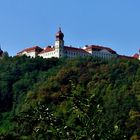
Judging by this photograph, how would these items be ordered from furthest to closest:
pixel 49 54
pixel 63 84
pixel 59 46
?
1. pixel 49 54
2. pixel 59 46
3. pixel 63 84

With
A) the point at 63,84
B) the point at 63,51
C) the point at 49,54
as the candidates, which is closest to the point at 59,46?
the point at 63,51

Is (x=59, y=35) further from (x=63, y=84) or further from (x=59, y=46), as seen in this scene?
(x=63, y=84)

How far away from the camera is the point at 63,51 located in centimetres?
15125

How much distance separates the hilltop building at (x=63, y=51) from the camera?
151250 mm

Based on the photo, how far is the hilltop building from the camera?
151250 millimetres

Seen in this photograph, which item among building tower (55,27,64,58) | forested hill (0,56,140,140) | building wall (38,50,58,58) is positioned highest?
building tower (55,27,64,58)

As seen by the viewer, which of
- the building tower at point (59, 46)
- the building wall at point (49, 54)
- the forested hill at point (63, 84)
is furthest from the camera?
the building wall at point (49, 54)

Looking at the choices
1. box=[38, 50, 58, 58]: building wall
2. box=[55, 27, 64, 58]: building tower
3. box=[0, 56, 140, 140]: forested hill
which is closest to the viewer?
box=[0, 56, 140, 140]: forested hill

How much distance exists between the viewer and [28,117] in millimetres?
11281

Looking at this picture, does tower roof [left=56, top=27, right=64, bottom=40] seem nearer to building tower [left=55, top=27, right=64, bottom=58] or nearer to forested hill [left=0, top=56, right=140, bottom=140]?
building tower [left=55, top=27, right=64, bottom=58]

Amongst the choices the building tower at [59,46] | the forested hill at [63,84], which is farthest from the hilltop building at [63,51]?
the forested hill at [63,84]

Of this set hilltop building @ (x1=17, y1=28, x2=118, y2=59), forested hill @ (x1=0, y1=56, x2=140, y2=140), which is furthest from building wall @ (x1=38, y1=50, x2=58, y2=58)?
forested hill @ (x1=0, y1=56, x2=140, y2=140)

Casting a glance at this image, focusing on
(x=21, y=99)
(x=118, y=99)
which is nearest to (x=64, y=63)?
(x=21, y=99)

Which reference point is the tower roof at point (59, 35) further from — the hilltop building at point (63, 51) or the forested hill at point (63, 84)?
the forested hill at point (63, 84)
